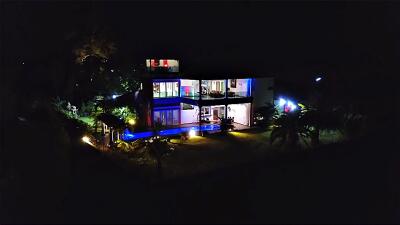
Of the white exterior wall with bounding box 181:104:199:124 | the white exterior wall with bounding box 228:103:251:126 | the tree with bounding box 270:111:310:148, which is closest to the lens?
the tree with bounding box 270:111:310:148

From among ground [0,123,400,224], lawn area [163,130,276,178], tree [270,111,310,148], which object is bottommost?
ground [0,123,400,224]

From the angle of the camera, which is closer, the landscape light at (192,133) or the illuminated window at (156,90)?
the landscape light at (192,133)

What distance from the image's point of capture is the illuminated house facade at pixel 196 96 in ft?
67.6

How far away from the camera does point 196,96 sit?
71.6 ft

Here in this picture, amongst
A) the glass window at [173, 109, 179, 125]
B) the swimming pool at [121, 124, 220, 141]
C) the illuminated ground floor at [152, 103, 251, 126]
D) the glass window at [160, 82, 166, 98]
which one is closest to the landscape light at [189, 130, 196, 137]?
the swimming pool at [121, 124, 220, 141]

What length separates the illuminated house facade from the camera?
2061 centimetres

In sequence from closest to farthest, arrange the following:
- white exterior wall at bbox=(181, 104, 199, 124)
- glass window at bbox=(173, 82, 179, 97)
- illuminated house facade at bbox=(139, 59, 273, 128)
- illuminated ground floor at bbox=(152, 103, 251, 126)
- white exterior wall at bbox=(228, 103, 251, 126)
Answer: illuminated house facade at bbox=(139, 59, 273, 128), illuminated ground floor at bbox=(152, 103, 251, 126), glass window at bbox=(173, 82, 179, 97), white exterior wall at bbox=(181, 104, 199, 124), white exterior wall at bbox=(228, 103, 251, 126)

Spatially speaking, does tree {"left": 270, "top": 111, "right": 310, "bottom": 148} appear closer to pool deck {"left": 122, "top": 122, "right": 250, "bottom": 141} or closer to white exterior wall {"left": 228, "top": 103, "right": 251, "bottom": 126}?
pool deck {"left": 122, "top": 122, "right": 250, "bottom": 141}

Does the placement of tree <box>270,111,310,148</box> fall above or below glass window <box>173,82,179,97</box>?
below

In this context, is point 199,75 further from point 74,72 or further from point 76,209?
point 76,209

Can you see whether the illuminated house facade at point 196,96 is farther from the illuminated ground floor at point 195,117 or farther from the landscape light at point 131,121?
the landscape light at point 131,121

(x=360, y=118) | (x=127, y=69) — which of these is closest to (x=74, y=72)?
(x=127, y=69)

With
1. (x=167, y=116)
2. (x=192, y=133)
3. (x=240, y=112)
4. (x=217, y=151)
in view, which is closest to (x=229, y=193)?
(x=217, y=151)

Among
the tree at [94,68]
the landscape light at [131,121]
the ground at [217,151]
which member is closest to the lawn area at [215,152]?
the ground at [217,151]
